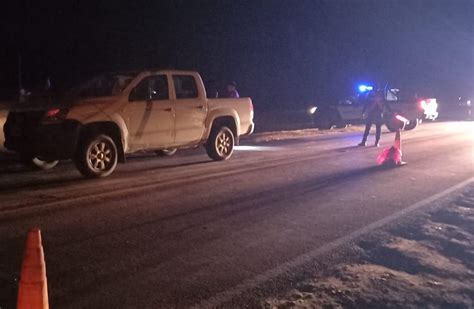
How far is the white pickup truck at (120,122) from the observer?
9.94 meters

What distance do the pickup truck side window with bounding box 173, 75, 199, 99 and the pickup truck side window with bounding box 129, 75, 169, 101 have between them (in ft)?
1.02

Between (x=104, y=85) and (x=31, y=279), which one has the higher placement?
(x=104, y=85)

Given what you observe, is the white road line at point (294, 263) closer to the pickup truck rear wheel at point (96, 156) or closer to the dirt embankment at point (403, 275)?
the dirt embankment at point (403, 275)

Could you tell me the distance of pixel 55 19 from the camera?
101ft

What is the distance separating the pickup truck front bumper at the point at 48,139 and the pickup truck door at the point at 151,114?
4.05 ft

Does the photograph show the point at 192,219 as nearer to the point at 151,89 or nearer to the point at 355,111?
the point at 151,89

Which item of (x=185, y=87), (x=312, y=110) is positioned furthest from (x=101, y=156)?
(x=312, y=110)

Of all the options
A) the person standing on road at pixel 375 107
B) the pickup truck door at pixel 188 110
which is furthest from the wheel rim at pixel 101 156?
the person standing on road at pixel 375 107

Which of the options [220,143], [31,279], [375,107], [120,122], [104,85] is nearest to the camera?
[31,279]

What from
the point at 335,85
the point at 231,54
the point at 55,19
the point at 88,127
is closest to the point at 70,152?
the point at 88,127

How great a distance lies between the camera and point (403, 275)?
17.6 ft

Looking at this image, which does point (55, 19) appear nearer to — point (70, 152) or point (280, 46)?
point (280, 46)

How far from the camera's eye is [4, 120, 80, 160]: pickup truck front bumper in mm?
9852

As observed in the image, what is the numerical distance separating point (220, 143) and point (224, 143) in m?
0.13
